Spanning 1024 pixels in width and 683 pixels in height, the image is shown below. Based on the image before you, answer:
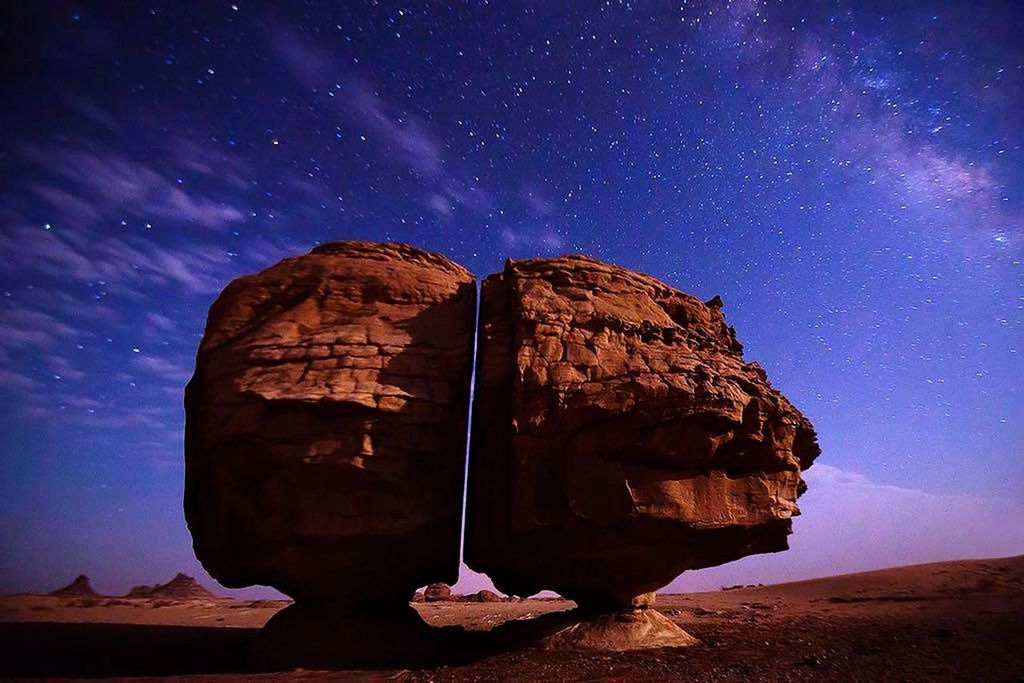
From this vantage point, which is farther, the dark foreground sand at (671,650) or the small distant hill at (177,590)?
the small distant hill at (177,590)

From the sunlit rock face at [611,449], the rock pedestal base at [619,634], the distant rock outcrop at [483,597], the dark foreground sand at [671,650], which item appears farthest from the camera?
the distant rock outcrop at [483,597]

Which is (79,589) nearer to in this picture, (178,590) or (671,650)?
(178,590)

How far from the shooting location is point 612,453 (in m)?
9.13

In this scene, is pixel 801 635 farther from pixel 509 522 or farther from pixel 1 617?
pixel 1 617

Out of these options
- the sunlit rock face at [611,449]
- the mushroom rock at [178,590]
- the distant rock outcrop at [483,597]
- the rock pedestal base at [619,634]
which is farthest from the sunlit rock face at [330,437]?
the mushroom rock at [178,590]

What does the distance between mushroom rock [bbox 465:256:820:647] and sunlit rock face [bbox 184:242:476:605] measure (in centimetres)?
95

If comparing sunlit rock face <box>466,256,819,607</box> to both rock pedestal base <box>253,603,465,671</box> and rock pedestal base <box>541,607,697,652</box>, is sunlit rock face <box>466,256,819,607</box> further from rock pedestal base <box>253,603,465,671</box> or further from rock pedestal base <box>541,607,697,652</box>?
rock pedestal base <box>253,603,465,671</box>

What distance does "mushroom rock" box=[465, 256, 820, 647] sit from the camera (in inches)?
357

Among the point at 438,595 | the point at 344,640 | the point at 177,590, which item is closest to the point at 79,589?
the point at 177,590

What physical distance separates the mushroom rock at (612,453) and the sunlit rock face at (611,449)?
0.03m

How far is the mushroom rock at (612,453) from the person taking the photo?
29.8 feet

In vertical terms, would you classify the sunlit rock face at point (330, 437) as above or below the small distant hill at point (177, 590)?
above

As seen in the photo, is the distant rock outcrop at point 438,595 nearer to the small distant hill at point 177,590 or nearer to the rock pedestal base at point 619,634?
the small distant hill at point 177,590

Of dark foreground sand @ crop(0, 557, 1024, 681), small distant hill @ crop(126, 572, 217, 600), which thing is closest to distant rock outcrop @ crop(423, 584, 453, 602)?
dark foreground sand @ crop(0, 557, 1024, 681)
